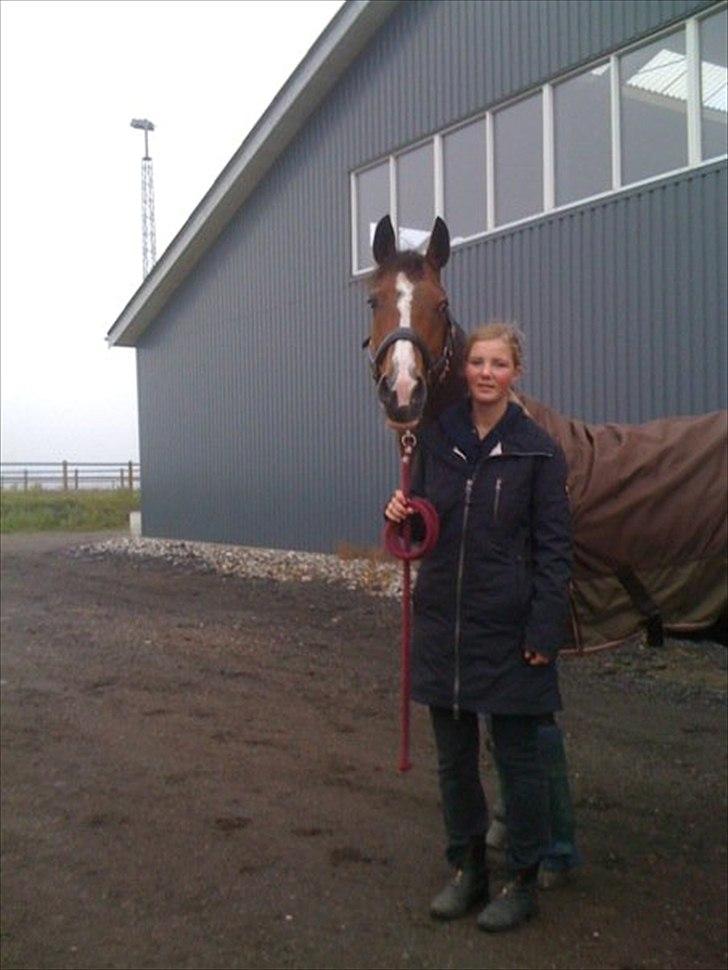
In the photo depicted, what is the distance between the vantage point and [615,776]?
192 inches

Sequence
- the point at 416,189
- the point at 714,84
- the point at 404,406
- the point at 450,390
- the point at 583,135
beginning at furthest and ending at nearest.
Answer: the point at 416,189
the point at 583,135
the point at 714,84
the point at 450,390
the point at 404,406

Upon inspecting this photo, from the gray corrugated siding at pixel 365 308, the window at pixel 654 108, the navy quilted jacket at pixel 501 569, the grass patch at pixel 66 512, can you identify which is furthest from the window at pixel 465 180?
the grass patch at pixel 66 512

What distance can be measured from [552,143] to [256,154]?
5640 millimetres

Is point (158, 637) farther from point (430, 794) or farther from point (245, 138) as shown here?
point (245, 138)

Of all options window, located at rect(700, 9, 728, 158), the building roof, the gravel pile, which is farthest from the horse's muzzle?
the building roof

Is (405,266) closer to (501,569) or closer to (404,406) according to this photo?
(404,406)

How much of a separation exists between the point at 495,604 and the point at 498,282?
910cm

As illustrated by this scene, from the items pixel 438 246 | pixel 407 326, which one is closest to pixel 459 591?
pixel 407 326

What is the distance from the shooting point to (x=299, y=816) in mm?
4375

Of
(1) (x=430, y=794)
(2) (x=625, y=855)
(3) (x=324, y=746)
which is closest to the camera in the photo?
(2) (x=625, y=855)

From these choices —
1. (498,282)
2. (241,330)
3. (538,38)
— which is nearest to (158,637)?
(498,282)

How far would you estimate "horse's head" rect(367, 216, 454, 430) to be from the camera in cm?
303

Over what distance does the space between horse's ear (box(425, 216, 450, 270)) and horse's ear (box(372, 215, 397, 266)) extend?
0.41 ft

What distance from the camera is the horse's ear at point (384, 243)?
3.45m
